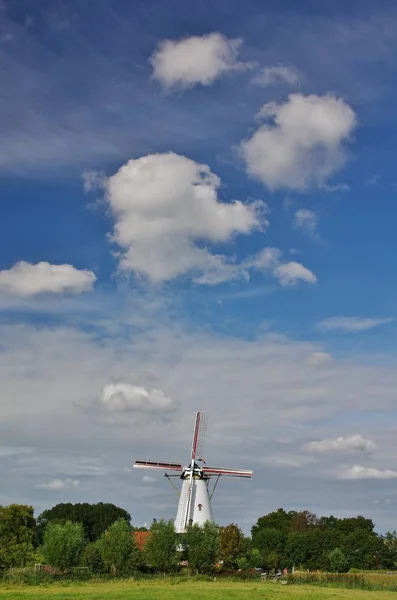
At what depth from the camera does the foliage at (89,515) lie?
5886 inches

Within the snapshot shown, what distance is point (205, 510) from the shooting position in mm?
100312

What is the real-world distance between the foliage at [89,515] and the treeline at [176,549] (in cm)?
3903

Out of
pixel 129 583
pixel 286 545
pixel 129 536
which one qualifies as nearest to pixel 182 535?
pixel 129 536

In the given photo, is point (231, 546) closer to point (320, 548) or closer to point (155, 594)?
point (320, 548)

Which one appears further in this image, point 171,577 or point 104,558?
point 104,558

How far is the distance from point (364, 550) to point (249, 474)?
1101 inches

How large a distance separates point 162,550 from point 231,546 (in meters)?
18.9

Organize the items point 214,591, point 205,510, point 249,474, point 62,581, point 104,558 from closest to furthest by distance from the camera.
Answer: point 214,591
point 62,581
point 104,558
point 205,510
point 249,474

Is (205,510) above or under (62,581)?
above

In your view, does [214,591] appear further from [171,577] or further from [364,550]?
[364,550]

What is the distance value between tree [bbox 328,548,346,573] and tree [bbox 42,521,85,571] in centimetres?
4853

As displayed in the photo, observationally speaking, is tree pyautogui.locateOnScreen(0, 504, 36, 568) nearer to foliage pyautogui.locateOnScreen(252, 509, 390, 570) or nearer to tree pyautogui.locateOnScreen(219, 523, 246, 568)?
tree pyautogui.locateOnScreen(219, 523, 246, 568)

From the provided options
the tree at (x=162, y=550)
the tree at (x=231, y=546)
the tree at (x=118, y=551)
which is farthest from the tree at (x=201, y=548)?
the tree at (x=231, y=546)

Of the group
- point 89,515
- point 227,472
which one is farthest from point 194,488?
point 89,515
